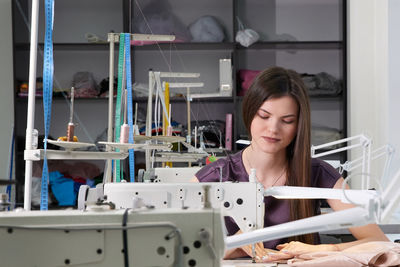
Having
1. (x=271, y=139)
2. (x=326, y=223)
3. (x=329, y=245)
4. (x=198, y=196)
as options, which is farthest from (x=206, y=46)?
(x=326, y=223)

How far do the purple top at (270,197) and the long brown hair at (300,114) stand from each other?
0.04 m

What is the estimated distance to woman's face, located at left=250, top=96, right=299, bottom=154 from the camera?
205 centimetres

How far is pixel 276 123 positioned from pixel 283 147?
0.11 m

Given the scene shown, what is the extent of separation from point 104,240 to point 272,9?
12.8ft

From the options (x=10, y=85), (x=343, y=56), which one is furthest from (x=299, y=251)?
(x=10, y=85)

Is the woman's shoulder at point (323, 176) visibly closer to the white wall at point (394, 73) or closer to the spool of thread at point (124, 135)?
the spool of thread at point (124, 135)

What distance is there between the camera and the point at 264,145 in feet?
6.86

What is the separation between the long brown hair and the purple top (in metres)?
0.04

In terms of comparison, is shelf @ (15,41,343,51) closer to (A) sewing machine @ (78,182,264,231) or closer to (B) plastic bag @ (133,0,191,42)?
(B) plastic bag @ (133,0,191,42)

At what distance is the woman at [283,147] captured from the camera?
2055mm

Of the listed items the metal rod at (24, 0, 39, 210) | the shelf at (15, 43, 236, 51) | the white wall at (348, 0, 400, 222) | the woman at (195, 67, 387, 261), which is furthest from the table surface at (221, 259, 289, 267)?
the shelf at (15, 43, 236, 51)

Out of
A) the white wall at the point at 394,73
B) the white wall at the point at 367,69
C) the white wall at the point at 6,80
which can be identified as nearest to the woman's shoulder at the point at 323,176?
the white wall at the point at 394,73

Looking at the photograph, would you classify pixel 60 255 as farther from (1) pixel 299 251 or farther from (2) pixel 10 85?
(2) pixel 10 85

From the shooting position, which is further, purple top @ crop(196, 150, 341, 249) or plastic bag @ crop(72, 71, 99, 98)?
plastic bag @ crop(72, 71, 99, 98)
